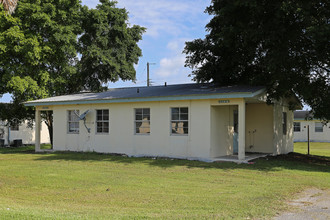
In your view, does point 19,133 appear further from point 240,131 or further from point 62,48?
point 240,131

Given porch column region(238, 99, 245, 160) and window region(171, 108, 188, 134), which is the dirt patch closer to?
porch column region(238, 99, 245, 160)

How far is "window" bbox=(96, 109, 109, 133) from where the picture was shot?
18203 mm

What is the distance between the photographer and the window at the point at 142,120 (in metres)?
16.8

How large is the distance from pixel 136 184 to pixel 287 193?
399 centimetres

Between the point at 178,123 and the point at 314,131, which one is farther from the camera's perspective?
the point at 314,131

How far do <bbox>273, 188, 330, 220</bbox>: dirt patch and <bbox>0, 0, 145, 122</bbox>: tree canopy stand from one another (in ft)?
60.2

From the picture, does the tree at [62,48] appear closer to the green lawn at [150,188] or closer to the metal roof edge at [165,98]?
the metal roof edge at [165,98]

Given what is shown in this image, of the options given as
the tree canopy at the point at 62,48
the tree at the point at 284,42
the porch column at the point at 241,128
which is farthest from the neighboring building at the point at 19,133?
the porch column at the point at 241,128

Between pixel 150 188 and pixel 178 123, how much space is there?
22.5ft

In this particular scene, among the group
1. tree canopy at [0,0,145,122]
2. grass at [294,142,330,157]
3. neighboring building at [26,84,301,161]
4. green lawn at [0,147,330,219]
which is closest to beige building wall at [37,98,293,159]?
neighboring building at [26,84,301,161]

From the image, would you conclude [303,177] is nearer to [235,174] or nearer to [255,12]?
[235,174]

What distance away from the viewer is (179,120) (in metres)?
15.8

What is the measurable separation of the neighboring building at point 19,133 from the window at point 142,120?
17272 mm

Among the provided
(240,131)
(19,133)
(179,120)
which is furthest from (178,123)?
(19,133)
